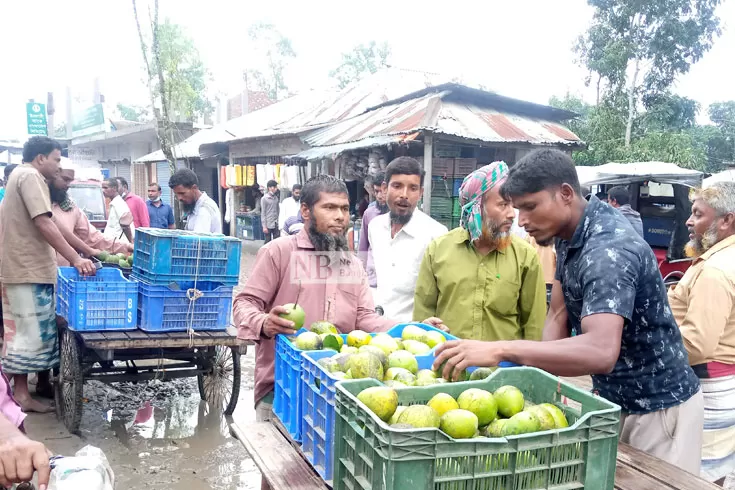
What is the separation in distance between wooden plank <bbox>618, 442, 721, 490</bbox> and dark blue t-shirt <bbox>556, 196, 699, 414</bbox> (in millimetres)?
234

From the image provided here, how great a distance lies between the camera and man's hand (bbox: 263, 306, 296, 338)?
252 centimetres

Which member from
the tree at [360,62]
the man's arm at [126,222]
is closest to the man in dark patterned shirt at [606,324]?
the man's arm at [126,222]

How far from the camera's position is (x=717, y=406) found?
299cm

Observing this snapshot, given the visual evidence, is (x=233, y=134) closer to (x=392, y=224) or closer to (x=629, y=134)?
(x=629, y=134)

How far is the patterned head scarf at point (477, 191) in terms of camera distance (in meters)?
3.02

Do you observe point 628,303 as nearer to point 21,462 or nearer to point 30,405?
point 21,462

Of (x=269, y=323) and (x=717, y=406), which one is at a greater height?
(x=269, y=323)

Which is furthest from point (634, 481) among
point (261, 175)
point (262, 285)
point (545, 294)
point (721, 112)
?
point (721, 112)

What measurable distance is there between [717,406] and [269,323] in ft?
7.83

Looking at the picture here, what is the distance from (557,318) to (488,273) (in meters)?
0.54

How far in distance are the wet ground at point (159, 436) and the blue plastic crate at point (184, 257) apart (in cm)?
139

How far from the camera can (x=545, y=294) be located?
3.25 metres

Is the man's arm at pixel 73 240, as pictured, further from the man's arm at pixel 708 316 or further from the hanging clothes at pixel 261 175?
the hanging clothes at pixel 261 175

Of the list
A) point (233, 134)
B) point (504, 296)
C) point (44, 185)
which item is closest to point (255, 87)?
point (233, 134)
